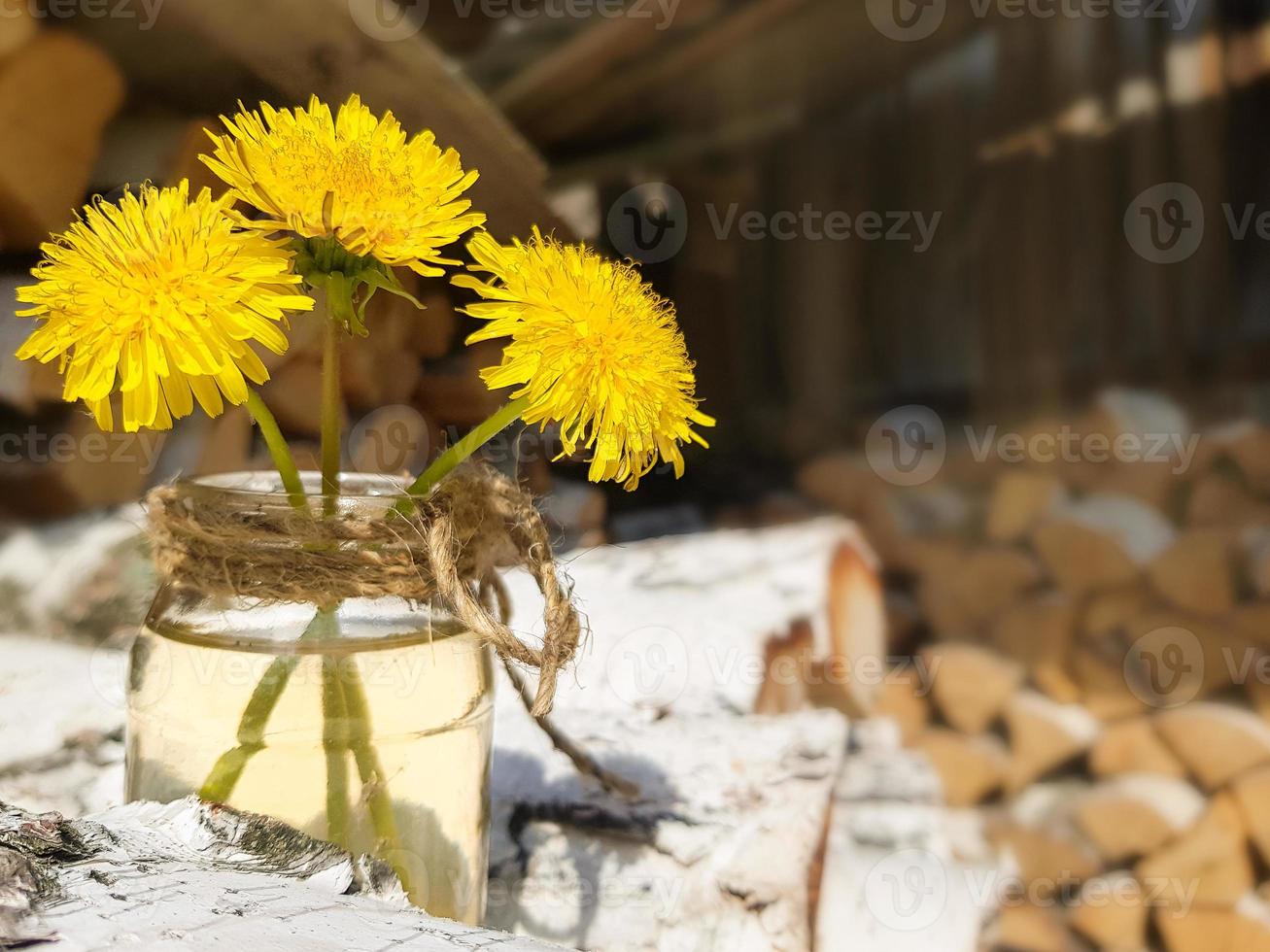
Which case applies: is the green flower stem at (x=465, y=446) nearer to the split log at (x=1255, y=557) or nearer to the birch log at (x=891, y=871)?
the birch log at (x=891, y=871)

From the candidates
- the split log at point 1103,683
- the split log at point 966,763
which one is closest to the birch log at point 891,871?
the split log at point 966,763

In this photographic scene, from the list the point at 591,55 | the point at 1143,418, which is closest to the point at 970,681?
the point at 1143,418

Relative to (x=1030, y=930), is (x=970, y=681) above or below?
above

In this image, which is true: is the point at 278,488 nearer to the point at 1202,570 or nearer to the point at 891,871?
the point at 891,871

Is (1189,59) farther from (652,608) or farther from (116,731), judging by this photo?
(116,731)

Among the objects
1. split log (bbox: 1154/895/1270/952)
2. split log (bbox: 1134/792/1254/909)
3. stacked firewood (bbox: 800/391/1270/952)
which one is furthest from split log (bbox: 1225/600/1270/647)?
split log (bbox: 1154/895/1270/952)

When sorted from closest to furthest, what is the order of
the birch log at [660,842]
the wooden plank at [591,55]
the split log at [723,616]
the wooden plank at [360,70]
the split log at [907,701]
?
the birch log at [660,842] < the wooden plank at [360,70] < the split log at [723,616] < the wooden plank at [591,55] < the split log at [907,701]
